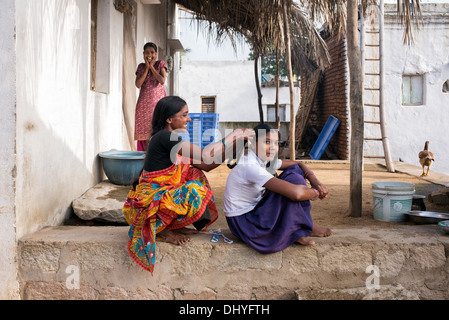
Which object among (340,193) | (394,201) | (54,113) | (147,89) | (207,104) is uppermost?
(207,104)

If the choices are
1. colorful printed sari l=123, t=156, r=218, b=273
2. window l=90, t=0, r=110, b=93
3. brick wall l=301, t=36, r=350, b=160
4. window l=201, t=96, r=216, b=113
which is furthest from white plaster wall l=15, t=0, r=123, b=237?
window l=201, t=96, r=216, b=113

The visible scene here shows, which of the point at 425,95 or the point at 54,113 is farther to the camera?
the point at 425,95

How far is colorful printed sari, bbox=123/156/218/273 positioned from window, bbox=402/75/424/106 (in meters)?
8.11

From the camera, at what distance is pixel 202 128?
8.98 metres

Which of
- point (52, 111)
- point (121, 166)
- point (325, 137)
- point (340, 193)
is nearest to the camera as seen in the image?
point (52, 111)

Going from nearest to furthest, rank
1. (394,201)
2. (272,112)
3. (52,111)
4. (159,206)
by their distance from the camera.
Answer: (159,206) < (52,111) < (394,201) < (272,112)

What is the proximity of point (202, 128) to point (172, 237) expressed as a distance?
6.41 m

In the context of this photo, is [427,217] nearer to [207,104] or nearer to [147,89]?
[147,89]

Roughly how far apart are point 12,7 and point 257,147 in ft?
Answer: 5.57

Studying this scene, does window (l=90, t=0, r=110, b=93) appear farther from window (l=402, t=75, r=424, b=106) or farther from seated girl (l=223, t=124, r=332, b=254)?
window (l=402, t=75, r=424, b=106)

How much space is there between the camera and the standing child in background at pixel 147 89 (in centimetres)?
507

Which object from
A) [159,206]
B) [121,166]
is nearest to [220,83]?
[121,166]

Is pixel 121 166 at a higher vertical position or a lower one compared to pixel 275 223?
higher
